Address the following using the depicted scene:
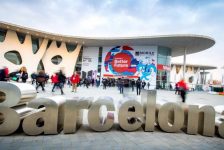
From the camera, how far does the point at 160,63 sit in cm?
3294

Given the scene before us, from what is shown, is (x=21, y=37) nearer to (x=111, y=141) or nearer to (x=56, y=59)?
(x=56, y=59)

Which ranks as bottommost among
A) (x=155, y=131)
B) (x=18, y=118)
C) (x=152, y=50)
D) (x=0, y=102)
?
(x=155, y=131)

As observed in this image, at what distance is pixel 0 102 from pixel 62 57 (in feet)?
107

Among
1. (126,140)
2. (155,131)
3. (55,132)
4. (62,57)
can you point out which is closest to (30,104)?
(55,132)

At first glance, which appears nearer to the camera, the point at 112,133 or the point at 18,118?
the point at 18,118

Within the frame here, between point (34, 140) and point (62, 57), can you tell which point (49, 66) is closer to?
point (62, 57)

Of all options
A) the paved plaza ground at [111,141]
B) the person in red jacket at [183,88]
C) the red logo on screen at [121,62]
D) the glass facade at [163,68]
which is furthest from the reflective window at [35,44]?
the paved plaza ground at [111,141]

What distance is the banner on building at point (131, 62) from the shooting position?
32.4 m

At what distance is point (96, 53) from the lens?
3700 centimetres

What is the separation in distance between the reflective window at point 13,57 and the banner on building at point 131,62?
47.5ft

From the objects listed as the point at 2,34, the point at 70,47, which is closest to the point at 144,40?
the point at 70,47

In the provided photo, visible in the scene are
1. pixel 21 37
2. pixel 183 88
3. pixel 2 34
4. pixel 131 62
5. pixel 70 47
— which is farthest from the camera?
pixel 70 47

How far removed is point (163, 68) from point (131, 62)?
227 inches

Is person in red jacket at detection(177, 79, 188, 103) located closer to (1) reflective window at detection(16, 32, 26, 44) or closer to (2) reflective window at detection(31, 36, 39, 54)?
(2) reflective window at detection(31, 36, 39, 54)
